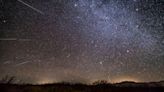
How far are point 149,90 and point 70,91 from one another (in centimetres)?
581

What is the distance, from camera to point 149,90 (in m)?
16.5

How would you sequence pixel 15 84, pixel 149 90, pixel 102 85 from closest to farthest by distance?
pixel 149 90 < pixel 102 85 < pixel 15 84

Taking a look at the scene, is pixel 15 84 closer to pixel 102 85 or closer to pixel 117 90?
pixel 102 85

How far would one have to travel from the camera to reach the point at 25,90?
18.0 metres

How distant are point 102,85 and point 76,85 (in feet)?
6.70

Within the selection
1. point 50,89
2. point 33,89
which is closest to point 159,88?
point 50,89

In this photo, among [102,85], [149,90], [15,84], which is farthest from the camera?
[15,84]

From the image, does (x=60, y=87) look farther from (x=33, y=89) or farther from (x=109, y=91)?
(x=109, y=91)

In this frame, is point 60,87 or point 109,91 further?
point 60,87

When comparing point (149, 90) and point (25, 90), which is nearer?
point (149, 90)

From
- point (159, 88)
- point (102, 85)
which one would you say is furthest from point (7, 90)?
point (159, 88)

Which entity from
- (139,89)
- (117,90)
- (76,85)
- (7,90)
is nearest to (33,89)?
(7,90)

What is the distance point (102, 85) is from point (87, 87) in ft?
3.99

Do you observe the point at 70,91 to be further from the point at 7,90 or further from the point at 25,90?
the point at 7,90
